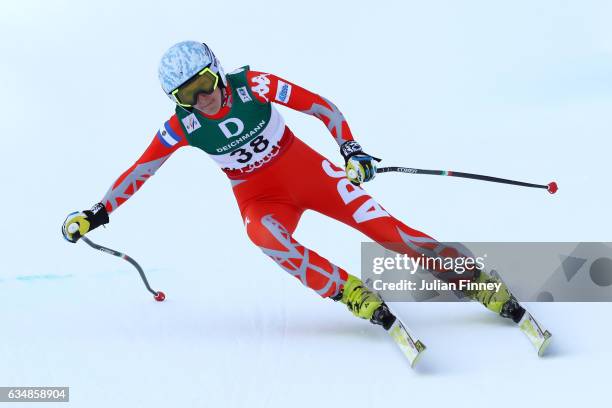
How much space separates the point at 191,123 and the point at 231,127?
0.19m

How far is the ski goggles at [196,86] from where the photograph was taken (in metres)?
3.22

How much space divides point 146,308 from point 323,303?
99cm

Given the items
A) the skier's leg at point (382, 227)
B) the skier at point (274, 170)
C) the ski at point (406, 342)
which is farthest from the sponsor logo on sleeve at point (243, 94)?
the ski at point (406, 342)

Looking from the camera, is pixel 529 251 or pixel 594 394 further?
pixel 529 251

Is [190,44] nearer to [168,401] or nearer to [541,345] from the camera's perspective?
[168,401]

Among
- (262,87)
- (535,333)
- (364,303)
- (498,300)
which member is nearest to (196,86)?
(262,87)

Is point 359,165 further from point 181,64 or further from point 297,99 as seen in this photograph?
point 181,64

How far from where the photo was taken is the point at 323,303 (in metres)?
3.86

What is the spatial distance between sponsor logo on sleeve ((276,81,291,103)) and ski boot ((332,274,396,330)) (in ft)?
2.94

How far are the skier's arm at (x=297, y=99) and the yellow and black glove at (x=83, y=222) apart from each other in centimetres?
97

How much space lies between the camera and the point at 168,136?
11.4 feet

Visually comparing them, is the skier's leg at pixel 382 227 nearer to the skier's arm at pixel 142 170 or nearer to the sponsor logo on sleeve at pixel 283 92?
the sponsor logo on sleeve at pixel 283 92

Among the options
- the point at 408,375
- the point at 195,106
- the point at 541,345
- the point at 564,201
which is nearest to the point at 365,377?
the point at 408,375

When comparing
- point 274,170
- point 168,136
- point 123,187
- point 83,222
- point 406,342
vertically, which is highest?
point 168,136
